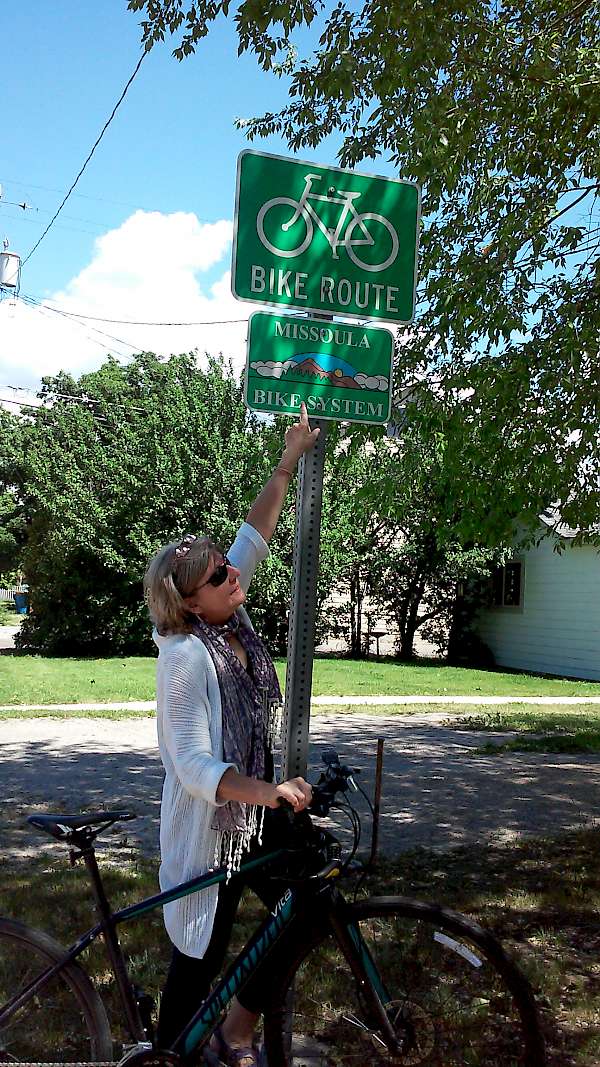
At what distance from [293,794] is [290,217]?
187 centimetres

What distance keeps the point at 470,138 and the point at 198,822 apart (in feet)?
15.7

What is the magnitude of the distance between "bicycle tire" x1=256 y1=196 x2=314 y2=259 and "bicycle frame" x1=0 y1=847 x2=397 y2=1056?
188 centimetres

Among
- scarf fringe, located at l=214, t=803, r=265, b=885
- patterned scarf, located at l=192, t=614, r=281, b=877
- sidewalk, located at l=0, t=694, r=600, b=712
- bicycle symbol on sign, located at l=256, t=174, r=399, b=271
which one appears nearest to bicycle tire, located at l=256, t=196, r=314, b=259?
bicycle symbol on sign, located at l=256, t=174, r=399, b=271

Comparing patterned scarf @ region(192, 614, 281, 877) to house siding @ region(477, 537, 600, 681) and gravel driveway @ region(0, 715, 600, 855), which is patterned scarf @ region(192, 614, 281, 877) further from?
house siding @ region(477, 537, 600, 681)

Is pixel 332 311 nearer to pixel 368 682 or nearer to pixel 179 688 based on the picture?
pixel 179 688

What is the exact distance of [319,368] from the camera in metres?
3.39

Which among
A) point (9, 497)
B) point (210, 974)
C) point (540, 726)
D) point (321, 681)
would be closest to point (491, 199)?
point (210, 974)

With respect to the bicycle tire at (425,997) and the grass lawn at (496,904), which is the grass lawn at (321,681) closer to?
the grass lawn at (496,904)

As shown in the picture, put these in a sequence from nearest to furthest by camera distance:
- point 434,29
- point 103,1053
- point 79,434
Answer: point 103,1053, point 434,29, point 79,434

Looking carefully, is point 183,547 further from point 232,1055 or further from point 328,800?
point 232,1055

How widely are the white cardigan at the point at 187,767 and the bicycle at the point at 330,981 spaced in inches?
2.7

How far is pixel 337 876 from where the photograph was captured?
9.37 feet

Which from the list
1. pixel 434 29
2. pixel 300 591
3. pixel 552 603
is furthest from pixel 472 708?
pixel 300 591

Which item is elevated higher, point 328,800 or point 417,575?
point 417,575
